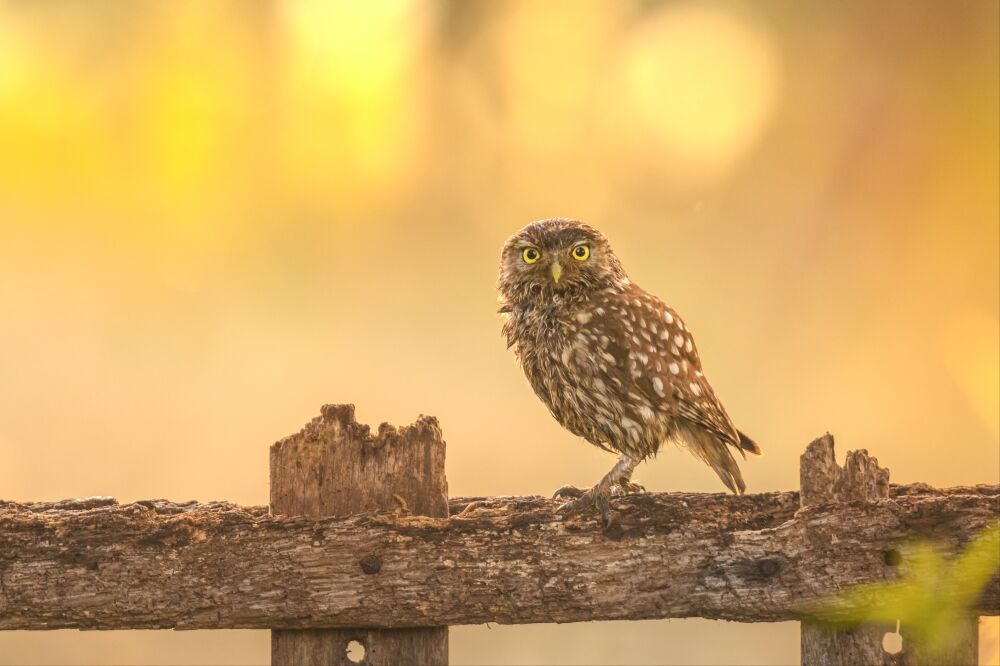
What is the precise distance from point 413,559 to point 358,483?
209 mm

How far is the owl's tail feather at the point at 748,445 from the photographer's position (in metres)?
3.45

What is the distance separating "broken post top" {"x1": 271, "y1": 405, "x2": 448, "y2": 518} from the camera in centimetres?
230

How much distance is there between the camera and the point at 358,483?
90.6 inches

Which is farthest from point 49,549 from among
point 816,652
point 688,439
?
point 688,439

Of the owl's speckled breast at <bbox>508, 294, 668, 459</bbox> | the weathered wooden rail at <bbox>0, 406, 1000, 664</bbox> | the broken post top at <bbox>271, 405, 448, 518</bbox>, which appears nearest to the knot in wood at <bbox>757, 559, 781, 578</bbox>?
the weathered wooden rail at <bbox>0, 406, 1000, 664</bbox>

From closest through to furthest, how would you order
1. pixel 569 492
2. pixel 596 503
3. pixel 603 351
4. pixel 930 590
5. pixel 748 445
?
pixel 930 590 < pixel 596 503 < pixel 569 492 < pixel 603 351 < pixel 748 445

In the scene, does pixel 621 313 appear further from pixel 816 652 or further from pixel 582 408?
pixel 816 652

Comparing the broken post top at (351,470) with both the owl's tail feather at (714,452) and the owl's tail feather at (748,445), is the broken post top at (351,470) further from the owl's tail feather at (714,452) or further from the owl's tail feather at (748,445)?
the owl's tail feather at (748,445)

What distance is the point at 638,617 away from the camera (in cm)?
226

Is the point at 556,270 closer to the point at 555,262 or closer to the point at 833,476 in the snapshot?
the point at 555,262

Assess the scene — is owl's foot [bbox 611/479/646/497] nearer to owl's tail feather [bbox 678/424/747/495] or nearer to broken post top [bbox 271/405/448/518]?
owl's tail feather [bbox 678/424/747/495]

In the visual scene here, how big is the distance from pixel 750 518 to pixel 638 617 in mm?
357

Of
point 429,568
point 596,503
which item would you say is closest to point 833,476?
point 596,503

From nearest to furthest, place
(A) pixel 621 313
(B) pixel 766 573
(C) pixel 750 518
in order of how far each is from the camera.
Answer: (B) pixel 766 573
(C) pixel 750 518
(A) pixel 621 313
